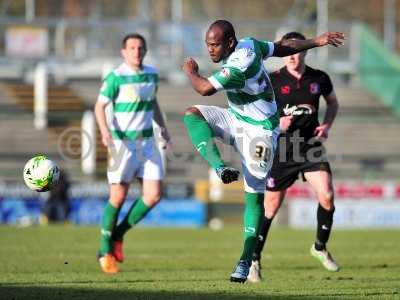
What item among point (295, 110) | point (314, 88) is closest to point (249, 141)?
point (295, 110)

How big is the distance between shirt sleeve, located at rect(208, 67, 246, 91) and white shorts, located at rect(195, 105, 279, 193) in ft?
1.67

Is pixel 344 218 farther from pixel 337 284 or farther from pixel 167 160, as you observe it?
pixel 337 284

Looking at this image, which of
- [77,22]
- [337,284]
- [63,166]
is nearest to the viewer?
[337,284]

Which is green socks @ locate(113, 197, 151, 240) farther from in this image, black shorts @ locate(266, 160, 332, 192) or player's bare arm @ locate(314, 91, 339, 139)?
player's bare arm @ locate(314, 91, 339, 139)

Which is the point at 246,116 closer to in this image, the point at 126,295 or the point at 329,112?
the point at 126,295

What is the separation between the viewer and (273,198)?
11336mm

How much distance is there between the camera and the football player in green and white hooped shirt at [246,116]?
8.91 meters

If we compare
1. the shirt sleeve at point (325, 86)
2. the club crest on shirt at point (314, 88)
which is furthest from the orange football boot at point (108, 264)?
the shirt sleeve at point (325, 86)

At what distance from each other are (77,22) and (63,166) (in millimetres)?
5837

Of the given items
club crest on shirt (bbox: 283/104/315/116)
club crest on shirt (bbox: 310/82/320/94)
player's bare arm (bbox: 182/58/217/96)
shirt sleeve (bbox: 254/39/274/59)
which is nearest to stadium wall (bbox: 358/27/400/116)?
club crest on shirt (bbox: 310/82/320/94)

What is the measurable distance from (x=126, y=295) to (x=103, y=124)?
3.03 m

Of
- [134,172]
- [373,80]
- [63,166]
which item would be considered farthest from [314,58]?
[134,172]

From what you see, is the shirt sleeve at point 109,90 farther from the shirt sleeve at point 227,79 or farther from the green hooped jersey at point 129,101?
the shirt sleeve at point 227,79

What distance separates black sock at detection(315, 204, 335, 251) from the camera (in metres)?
11.4
